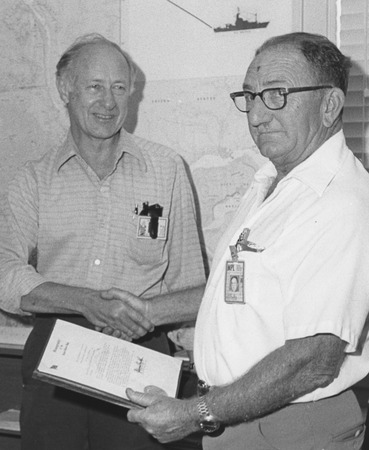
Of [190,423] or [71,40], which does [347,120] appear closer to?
[71,40]

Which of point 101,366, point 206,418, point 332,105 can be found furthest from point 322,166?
Answer: point 101,366

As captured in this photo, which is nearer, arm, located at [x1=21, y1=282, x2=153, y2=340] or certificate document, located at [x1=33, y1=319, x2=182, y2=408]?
certificate document, located at [x1=33, y1=319, x2=182, y2=408]

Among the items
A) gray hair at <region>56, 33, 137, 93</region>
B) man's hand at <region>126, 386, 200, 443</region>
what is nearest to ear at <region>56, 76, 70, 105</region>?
gray hair at <region>56, 33, 137, 93</region>

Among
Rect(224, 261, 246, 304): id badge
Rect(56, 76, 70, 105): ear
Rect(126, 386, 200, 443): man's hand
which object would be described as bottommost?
Rect(126, 386, 200, 443): man's hand

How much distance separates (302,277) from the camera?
1.50 metres

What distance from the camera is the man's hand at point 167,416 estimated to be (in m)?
1.60

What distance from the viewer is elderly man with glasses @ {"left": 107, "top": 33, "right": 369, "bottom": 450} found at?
1479 mm

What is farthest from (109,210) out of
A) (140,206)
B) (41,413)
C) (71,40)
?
(71,40)

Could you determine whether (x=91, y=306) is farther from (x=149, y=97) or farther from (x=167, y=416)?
(x=149, y=97)

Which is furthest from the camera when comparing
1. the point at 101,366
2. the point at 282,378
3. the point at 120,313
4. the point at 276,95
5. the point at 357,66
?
the point at 357,66

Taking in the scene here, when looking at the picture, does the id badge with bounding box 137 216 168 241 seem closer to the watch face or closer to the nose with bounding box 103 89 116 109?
the nose with bounding box 103 89 116 109

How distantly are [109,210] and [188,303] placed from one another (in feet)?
1.41

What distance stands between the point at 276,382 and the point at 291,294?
182mm

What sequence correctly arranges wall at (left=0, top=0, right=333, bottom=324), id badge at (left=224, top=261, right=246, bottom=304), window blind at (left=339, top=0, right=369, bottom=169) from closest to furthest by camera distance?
id badge at (left=224, top=261, right=246, bottom=304) < window blind at (left=339, top=0, right=369, bottom=169) < wall at (left=0, top=0, right=333, bottom=324)
